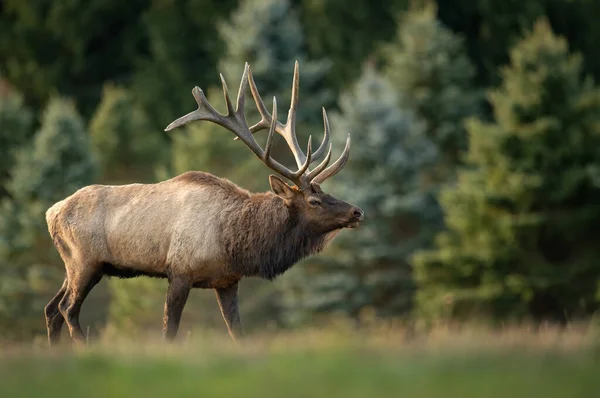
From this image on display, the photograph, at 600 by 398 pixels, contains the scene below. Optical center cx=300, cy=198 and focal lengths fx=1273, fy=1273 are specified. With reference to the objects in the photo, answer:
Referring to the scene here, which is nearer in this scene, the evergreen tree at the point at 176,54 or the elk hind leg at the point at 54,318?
the elk hind leg at the point at 54,318

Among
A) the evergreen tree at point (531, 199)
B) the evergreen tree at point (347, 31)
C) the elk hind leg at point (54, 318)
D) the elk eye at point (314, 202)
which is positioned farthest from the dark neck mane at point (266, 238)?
the evergreen tree at point (347, 31)

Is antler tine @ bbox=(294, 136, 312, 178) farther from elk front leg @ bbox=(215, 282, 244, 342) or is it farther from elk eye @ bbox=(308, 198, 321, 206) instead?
elk front leg @ bbox=(215, 282, 244, 342)

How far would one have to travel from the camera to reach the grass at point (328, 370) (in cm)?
682

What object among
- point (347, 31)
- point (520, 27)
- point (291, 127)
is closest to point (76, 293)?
point (291, 127)

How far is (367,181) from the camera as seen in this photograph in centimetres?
4088

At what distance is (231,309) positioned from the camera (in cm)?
1281

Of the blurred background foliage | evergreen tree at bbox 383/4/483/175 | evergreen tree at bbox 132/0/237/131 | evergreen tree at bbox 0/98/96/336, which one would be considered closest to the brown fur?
the blurred background foliage

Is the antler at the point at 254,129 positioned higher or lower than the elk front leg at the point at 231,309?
higher

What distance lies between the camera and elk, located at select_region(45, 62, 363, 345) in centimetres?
1243

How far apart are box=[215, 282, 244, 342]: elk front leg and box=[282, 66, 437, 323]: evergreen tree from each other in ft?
85.1

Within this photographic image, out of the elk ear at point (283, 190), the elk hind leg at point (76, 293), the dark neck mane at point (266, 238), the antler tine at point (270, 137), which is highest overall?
the antler tine at point (270, 137)

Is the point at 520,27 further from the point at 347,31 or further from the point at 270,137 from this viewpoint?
the point at 270,137

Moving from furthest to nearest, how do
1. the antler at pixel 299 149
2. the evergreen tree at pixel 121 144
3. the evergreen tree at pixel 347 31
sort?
the evergreen tree at pixel 347 31, the evergreen tree at pixel 121 144, the antler at pixel 299 149

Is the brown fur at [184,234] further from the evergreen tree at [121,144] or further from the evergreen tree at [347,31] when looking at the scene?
the evergreen tree at [347,31]
